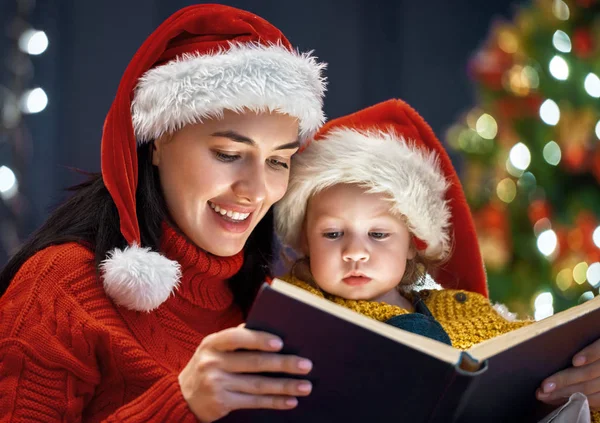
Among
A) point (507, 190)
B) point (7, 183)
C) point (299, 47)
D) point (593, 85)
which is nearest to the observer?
point (593, 85)

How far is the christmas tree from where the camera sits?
9.59 feet

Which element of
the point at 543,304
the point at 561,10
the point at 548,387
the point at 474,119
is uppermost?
the point at 561,10

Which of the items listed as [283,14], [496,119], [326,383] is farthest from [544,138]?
[326,383]

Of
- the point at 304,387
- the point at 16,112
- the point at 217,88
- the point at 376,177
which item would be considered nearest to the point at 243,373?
the point at 304,387

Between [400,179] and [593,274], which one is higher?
[400,179]

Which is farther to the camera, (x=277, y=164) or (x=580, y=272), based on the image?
(x=580, y=272)

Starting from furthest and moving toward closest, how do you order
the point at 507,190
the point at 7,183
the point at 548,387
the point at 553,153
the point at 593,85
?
the point at 7,183 → the point at 507,190 → the point at 553,153 → the point at 593,85 → the point at 548,387

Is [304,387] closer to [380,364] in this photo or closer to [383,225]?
[380,364]

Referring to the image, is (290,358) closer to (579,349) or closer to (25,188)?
(579,349)

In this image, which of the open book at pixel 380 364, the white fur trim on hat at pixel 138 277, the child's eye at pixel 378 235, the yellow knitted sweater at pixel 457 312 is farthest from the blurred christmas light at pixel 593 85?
the white fur trim on hat at pixel 138 277

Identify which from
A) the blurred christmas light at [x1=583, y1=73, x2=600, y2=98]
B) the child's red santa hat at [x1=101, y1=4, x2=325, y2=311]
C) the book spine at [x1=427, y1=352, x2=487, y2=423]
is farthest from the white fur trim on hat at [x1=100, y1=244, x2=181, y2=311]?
the blurred christmas light at [x1=583, y1=73, x2=600, y2=98]

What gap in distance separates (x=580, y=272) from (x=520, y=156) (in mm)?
507

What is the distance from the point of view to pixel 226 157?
162 cm

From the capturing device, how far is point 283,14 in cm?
409
